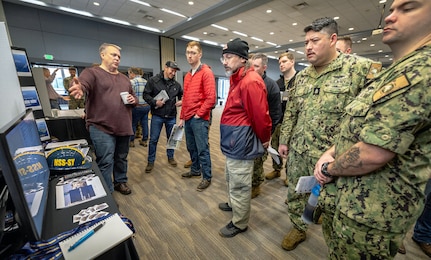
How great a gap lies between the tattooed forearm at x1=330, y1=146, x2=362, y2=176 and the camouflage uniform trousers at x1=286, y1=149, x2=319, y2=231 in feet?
1.74

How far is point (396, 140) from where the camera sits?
64cm

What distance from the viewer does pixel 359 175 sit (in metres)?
0.79

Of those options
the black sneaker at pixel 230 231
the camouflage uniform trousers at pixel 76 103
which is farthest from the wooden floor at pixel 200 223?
the camouflage uniform trousers at pixel 76 103

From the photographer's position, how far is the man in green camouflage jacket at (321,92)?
48.5 inches

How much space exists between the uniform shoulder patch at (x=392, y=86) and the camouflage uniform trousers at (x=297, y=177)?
2.40 feet

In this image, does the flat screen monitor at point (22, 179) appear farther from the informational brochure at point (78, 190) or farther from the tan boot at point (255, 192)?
the tan boot at point (255, 192)

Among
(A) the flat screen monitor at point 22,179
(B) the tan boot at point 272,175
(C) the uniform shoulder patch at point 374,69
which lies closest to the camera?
(A) the flat screen monitor at point 22,179

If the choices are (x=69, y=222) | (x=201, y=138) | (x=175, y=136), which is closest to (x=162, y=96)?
(x=175, y=136)

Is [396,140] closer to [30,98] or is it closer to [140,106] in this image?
[30,98]

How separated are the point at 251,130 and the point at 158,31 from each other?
903 centimetres

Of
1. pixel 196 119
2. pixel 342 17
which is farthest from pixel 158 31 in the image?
pixel 196 119

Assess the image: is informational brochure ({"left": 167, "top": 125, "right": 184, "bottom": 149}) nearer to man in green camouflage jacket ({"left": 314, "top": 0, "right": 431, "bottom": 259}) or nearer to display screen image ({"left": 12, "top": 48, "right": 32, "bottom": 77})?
display screen image ({"left": 12, "top": 48, "right": 32, "bottom": 77})

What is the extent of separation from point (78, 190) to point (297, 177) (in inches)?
60.0

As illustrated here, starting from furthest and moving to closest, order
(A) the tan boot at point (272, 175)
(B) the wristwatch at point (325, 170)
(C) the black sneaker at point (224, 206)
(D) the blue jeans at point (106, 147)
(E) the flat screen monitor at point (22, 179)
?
(A) the tan boot at point (272, 175) → (C) the black sneaker at point (224, 206) → (D) the blue jeans at point (106, 147) → (B) the wristwatch at point (325, 170) → (E) the flat screen monitor at point (22, 179)
